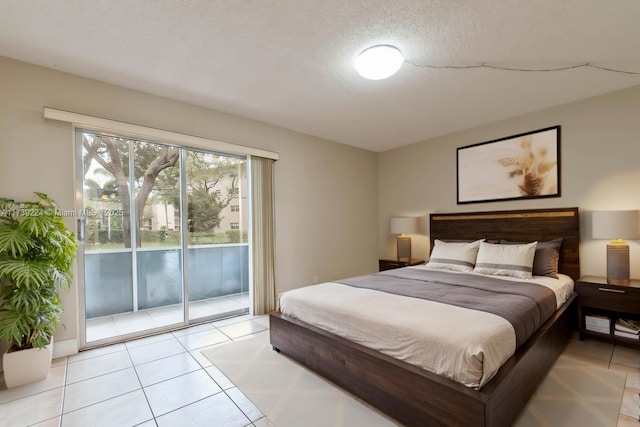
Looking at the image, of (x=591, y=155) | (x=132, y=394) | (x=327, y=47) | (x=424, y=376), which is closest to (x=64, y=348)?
(x=132, y=394)

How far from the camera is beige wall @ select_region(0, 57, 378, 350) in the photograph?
2424mm

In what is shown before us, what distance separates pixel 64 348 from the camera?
8.52ft

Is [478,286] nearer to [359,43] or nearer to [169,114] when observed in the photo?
[359,43]

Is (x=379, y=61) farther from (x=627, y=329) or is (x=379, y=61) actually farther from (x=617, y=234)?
(x=627, y=329)

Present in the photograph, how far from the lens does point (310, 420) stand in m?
1.76

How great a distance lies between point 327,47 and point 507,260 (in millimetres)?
Answer: 2889

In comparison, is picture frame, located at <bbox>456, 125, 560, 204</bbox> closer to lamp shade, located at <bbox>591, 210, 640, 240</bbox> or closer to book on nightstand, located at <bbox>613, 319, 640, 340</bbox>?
lamp shade, located at <bbox>591, 210, 640, 240</bbox>

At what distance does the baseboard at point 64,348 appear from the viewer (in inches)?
101

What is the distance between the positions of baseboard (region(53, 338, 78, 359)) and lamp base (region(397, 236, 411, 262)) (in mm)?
4127

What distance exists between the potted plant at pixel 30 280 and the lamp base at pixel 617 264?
4.97 metres

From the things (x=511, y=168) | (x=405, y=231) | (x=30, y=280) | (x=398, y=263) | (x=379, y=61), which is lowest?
(x=398, y=263)

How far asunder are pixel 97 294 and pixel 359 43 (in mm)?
3764

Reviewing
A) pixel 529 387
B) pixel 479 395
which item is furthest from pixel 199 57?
pixel 529 387

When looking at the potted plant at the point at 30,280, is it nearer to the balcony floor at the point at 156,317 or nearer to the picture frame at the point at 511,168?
the balcony floor at the point at 156,317
